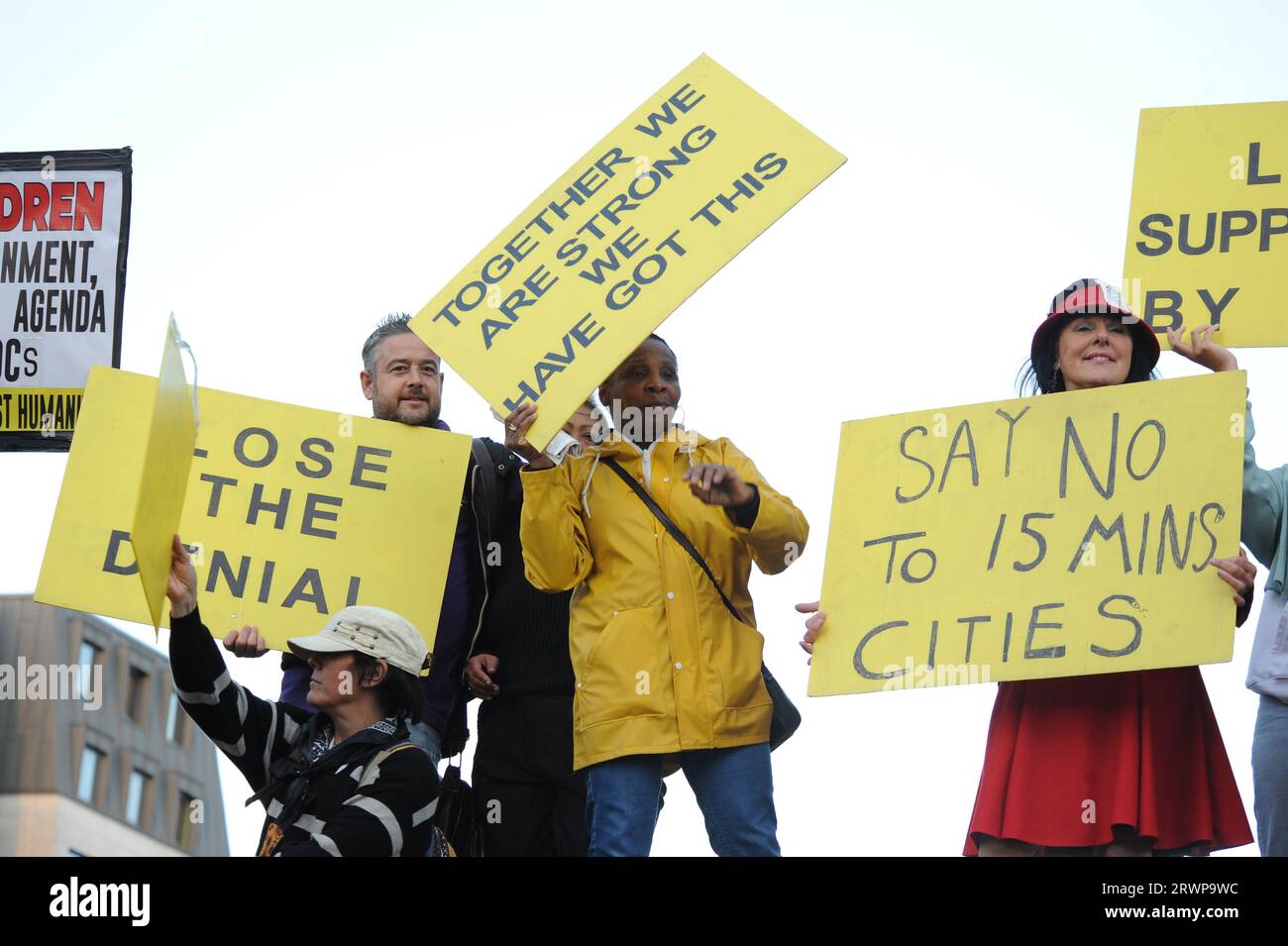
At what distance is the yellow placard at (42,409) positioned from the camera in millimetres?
6277

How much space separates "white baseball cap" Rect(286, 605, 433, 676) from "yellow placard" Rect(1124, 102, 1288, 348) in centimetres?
219

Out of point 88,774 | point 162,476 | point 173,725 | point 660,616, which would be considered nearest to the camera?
point 162,476

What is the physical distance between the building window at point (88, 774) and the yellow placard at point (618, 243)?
42.2 meters

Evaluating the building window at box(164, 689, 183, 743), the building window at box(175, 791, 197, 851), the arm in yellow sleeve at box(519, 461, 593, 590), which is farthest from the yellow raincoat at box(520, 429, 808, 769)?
the building window at box(164, 689, 183, 743)

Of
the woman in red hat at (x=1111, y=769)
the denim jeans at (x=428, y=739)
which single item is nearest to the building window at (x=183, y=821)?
the denim jeans at (x=428, y=739)

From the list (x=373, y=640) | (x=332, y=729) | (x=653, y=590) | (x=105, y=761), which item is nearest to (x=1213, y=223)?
(x=653, y=590)

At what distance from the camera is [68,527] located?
5.62m

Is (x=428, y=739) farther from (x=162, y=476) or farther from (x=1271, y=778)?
(x=1271, y=778)

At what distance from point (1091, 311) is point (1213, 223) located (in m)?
0.71

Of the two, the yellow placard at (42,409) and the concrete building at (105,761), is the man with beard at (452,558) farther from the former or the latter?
the concrete building at (105,761)

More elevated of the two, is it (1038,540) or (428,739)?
(1038,540)

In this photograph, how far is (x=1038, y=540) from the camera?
15.6 feet
